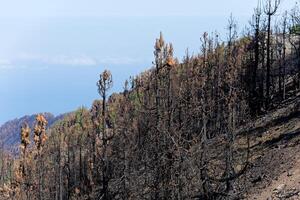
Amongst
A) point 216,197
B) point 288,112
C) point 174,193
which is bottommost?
point 216,197

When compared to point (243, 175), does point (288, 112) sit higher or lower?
higher

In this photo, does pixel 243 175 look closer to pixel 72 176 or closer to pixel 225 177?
pixel 225 177

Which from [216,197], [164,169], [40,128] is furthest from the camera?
[40,128]

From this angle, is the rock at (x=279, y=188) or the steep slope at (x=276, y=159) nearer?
the rock at (x=279, y=188)

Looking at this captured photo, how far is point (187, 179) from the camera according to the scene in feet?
72.0

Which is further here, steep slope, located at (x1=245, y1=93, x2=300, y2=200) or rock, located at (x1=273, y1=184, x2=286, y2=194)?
steep slope, located at (x1=245, y1=93, x2=300, y2=200)

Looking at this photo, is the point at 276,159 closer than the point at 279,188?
No

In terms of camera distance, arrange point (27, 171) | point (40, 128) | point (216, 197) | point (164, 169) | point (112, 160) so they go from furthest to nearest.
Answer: point (27, 171) < point (40, 128) < point (112, 160) < point (216, 197) < point (164, 169)

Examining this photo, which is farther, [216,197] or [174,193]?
[216,197]

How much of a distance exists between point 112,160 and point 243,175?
30351mm

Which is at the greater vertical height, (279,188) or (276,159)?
(276,159)

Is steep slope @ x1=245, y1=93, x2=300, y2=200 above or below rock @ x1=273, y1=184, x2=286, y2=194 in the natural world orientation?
above

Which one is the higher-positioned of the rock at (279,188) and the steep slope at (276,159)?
the steep slope at (276,159)

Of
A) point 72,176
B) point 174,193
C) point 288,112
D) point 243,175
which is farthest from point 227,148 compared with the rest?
point 72,176
